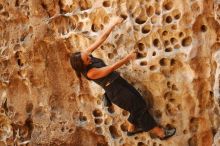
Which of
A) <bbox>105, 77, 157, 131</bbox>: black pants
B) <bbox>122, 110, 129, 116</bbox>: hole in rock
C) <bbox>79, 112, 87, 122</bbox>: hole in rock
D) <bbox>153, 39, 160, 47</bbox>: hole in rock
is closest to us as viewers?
<bbox>105, 77, 157, 131</bbox>: black pants

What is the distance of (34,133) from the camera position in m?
4.23

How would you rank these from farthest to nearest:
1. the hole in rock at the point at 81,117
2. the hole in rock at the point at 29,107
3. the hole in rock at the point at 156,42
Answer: the hole in rock at the point at 29,107
the hole in rock at the point at 81,117
the hole in rock at the point at 156,42

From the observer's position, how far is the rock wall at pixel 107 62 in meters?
3.70

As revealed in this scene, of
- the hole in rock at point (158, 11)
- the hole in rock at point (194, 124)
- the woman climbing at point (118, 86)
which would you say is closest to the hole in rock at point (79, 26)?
the woman climbing at point (118, 86)

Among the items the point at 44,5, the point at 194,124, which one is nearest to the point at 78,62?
the point at 44,5

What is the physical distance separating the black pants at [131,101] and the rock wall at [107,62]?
0.13m

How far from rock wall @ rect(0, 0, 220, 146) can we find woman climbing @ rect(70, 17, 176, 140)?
0.35 ft

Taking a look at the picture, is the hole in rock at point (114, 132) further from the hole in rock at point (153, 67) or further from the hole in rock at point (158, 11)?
the hole in rock at point (158, 11)

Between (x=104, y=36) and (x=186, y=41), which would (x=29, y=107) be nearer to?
(x=104, y=36)

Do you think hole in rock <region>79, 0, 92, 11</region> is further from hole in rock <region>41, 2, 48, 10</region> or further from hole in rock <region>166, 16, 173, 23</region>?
hole in rock <region>166, 16, 173, 23</region>

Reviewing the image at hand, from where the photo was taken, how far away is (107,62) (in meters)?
3.88

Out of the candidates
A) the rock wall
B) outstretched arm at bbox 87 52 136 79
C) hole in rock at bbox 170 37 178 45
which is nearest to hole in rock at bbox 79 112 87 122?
the rock wall

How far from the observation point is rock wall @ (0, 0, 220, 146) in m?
3.70

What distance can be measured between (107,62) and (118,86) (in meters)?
0.29
